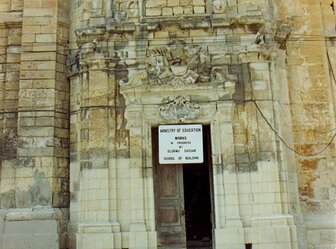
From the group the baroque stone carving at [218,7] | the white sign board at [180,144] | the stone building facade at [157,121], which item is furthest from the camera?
the baroque stone carving at [218,7]

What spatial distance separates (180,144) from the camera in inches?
372

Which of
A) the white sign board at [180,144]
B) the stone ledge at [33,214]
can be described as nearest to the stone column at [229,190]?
the white sign board at [180,144]

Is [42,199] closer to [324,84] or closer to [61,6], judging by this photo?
[61,6]

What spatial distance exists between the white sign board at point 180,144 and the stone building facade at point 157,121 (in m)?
0.11

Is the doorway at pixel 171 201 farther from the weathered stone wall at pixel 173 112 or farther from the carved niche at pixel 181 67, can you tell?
the carved niche at pixel 181 67

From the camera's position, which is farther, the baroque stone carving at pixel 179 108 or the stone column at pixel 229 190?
the baroque stone carving at pixel 179 108

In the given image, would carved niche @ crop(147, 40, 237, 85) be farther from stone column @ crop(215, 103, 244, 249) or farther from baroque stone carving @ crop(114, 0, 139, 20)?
baroque stone carving @ crop(114, 0, 139, 20)

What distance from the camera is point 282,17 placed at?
436 inches

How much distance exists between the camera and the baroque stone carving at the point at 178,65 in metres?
9.60

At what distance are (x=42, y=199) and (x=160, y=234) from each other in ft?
9.46

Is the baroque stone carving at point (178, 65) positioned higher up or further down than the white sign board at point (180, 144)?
higher up

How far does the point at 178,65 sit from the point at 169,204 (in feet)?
11.0

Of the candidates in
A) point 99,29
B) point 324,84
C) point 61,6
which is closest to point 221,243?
point 324,84

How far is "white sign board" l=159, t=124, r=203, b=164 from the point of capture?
30.8ft
